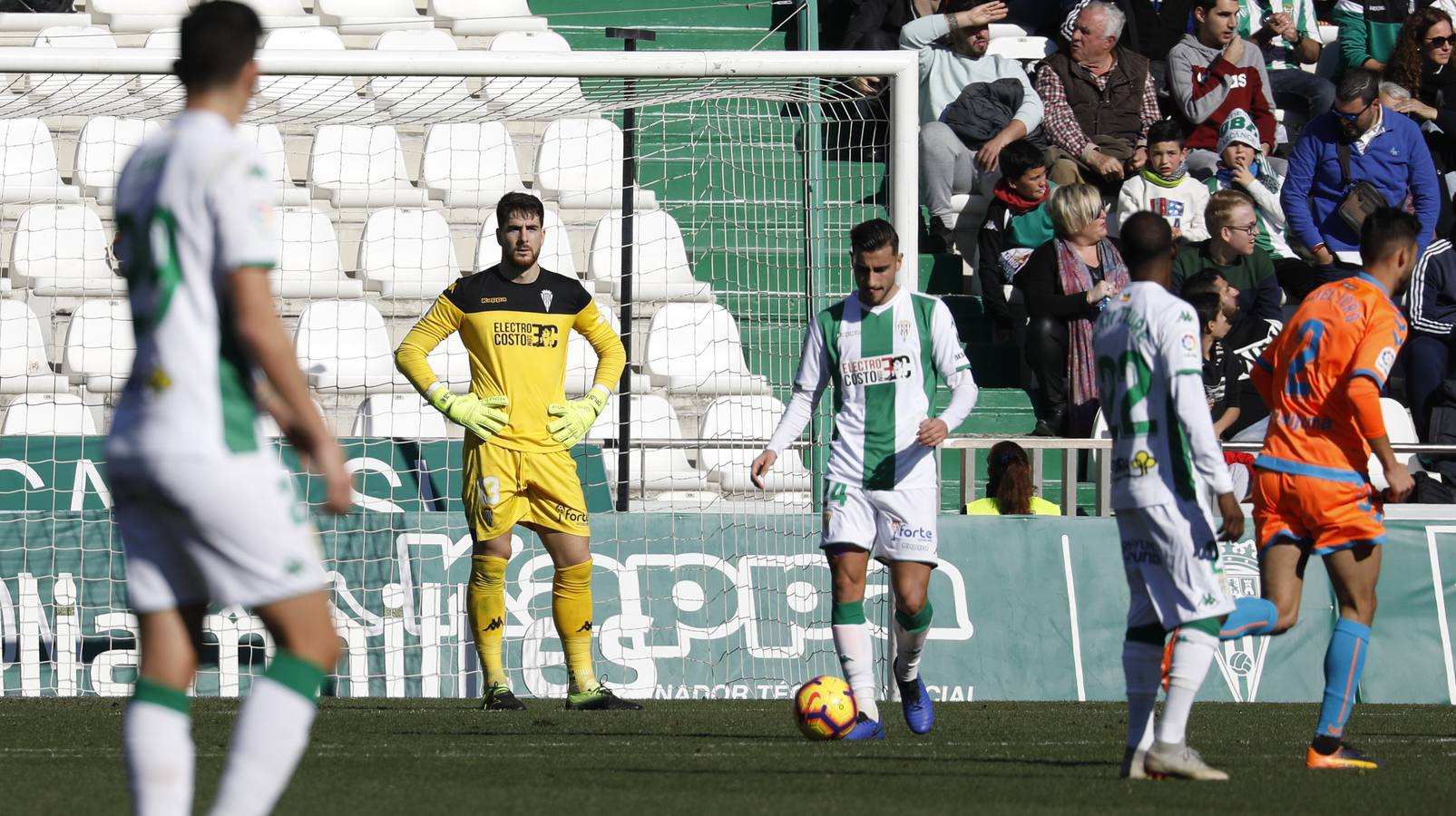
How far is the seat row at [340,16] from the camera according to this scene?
1468cm

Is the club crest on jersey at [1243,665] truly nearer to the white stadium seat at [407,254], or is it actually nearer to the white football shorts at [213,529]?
the white stadium seat at [407,254]

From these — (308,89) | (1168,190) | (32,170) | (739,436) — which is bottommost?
(739,436)

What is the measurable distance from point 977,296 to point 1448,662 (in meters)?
4.32

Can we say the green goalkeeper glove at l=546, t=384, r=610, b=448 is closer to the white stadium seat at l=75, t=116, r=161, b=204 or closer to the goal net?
the goal net

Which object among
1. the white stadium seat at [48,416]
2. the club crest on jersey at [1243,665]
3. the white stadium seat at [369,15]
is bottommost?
the club crest on jersey at [1243,665]

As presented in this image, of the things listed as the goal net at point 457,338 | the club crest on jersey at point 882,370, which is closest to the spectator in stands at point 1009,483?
the goal net at point 457,338

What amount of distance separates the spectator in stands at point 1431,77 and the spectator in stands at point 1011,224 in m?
3.38

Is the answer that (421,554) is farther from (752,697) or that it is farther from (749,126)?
(749,126)

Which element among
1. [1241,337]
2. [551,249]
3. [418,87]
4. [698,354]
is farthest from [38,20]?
[1241,337]

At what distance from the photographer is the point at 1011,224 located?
1290 cm

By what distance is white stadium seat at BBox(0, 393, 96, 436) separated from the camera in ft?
37.3

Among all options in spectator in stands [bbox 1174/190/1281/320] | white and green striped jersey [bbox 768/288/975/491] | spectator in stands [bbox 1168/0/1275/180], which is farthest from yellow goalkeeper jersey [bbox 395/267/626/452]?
spectator in stands [bbox 1168/0/1275/180]

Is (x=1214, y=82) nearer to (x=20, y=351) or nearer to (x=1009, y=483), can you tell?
(x=1009, y=483)

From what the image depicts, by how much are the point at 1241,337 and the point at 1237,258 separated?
0.69 meters
